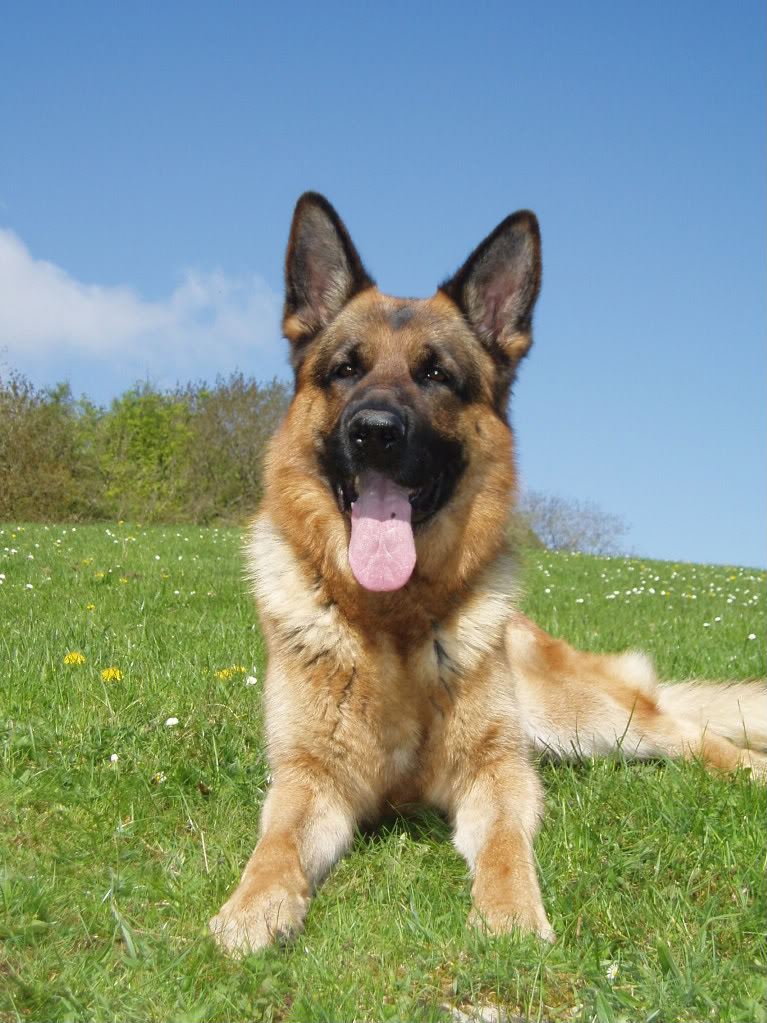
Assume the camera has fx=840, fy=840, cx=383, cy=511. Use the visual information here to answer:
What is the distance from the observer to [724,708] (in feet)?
14.7

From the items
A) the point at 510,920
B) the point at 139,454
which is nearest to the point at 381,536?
the point at 510,920

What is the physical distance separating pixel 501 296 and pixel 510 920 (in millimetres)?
2598

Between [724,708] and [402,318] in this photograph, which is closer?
[402,318]

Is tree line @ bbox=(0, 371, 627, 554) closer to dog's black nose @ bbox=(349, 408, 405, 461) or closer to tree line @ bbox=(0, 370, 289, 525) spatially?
tree line @ bbox=(0, 370, 289, 525)

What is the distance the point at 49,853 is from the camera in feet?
8.98

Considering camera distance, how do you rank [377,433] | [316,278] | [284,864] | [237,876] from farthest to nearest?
[316,278], [377,433], [237,876], [284,864]

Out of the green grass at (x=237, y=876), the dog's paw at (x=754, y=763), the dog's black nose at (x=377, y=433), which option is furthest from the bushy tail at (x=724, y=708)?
the dog's black nose at (x=377, y=433)

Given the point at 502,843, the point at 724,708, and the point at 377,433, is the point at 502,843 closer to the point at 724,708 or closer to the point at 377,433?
the point at 377,433

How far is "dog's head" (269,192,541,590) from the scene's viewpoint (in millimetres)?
3199

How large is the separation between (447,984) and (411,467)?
1.76 m

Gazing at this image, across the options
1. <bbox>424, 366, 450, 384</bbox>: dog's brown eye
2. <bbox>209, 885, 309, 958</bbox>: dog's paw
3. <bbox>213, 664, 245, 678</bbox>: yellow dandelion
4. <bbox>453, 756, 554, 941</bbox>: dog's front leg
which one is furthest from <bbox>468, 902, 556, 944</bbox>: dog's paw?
<bbox>213, 664, 245, 678</bbox>: yellow dandelion

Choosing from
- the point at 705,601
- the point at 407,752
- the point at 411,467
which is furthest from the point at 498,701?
the point at 705,601

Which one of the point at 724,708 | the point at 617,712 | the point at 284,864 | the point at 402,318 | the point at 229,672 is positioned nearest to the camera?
the point at 284,864

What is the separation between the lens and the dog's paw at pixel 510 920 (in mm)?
2320
